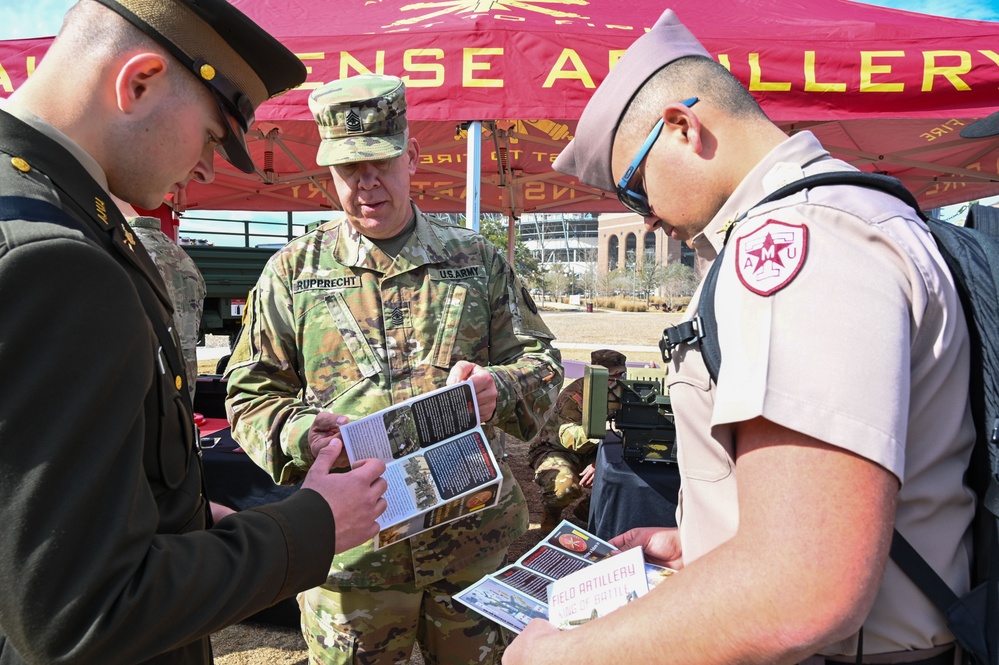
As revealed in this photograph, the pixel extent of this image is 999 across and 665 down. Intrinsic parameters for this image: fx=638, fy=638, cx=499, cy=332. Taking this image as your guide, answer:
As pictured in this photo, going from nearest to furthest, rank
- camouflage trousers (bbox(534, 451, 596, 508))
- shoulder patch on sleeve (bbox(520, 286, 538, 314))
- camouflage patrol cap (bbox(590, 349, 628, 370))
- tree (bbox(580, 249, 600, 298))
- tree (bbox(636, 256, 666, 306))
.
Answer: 1. shoulder patch on sleeve (bbox(520, 286, 538, 314))
2. camouflage trousers (bbox(534, 451, 596, 508))
3. camouflage patrol cap (bbox(590, 349, 628, 370))
4. tree (bbox(636, 256, 666, 306))
5. tree (bbox(580, 249, 600, 298))

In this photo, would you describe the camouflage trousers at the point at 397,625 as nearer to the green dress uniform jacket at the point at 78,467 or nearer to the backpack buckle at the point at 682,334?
the green dress uniform jacket at the point at 78,467

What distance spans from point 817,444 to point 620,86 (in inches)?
31.4

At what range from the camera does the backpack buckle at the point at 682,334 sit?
949mm

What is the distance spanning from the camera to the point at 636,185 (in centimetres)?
126

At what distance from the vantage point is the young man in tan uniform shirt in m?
0.73

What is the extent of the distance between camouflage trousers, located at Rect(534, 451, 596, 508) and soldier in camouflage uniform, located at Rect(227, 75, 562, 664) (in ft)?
7.85

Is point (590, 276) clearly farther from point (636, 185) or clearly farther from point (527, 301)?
→ point (636, 185)

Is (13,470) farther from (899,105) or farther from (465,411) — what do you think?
(899,105)

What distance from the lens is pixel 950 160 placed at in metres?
6.71

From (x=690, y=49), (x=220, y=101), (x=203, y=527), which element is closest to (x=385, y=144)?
(x=220, y=101)

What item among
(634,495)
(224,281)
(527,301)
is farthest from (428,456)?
(224,281)

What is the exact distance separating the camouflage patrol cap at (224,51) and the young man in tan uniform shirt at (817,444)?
36.2 inches

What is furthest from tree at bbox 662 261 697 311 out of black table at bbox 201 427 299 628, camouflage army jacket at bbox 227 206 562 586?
camouflage army jacket at bbox 227 206 562 586

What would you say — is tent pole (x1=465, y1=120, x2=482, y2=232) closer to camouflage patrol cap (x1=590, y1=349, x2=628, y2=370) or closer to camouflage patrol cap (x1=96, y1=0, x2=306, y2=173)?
camouflage patrol cap (x1=590, y1=349, x2=628, y2=370)
